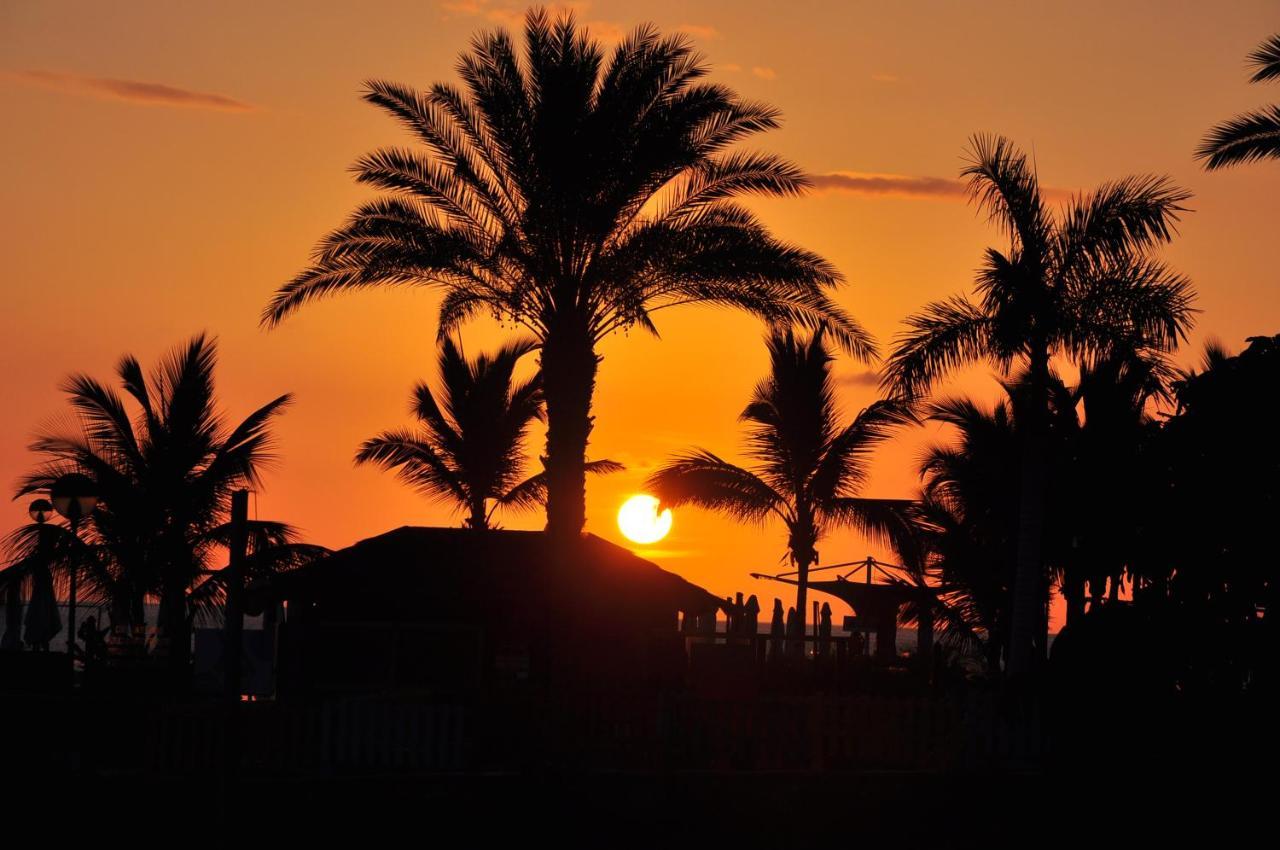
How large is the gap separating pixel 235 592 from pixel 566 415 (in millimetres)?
10803

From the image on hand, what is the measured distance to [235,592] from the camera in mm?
15875

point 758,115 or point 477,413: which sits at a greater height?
point 758,115

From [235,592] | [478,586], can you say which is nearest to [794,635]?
[478,586]

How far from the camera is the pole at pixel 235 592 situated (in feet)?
50.5

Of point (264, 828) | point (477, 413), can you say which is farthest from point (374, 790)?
point (477, 413)

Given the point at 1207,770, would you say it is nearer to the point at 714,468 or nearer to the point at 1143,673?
the point at 1143,673

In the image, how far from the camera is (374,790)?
19.6 metres

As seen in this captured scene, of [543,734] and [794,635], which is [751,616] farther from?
[543,734]

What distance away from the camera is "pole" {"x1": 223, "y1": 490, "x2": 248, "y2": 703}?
607 inches

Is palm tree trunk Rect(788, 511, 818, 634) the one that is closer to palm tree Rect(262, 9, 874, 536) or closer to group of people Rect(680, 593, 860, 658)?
group of people Rect(680, 593, 860, 658)

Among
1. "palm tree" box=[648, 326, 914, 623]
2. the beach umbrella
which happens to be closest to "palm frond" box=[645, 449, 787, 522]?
"palm tree" box=[648, 326, 914, 623]

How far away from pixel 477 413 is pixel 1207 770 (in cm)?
2273

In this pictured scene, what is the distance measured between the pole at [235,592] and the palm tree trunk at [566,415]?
32.4ft

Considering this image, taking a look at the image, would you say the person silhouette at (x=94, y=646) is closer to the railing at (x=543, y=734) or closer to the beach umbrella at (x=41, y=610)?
the beach umbrella at (x=41, y=610)
